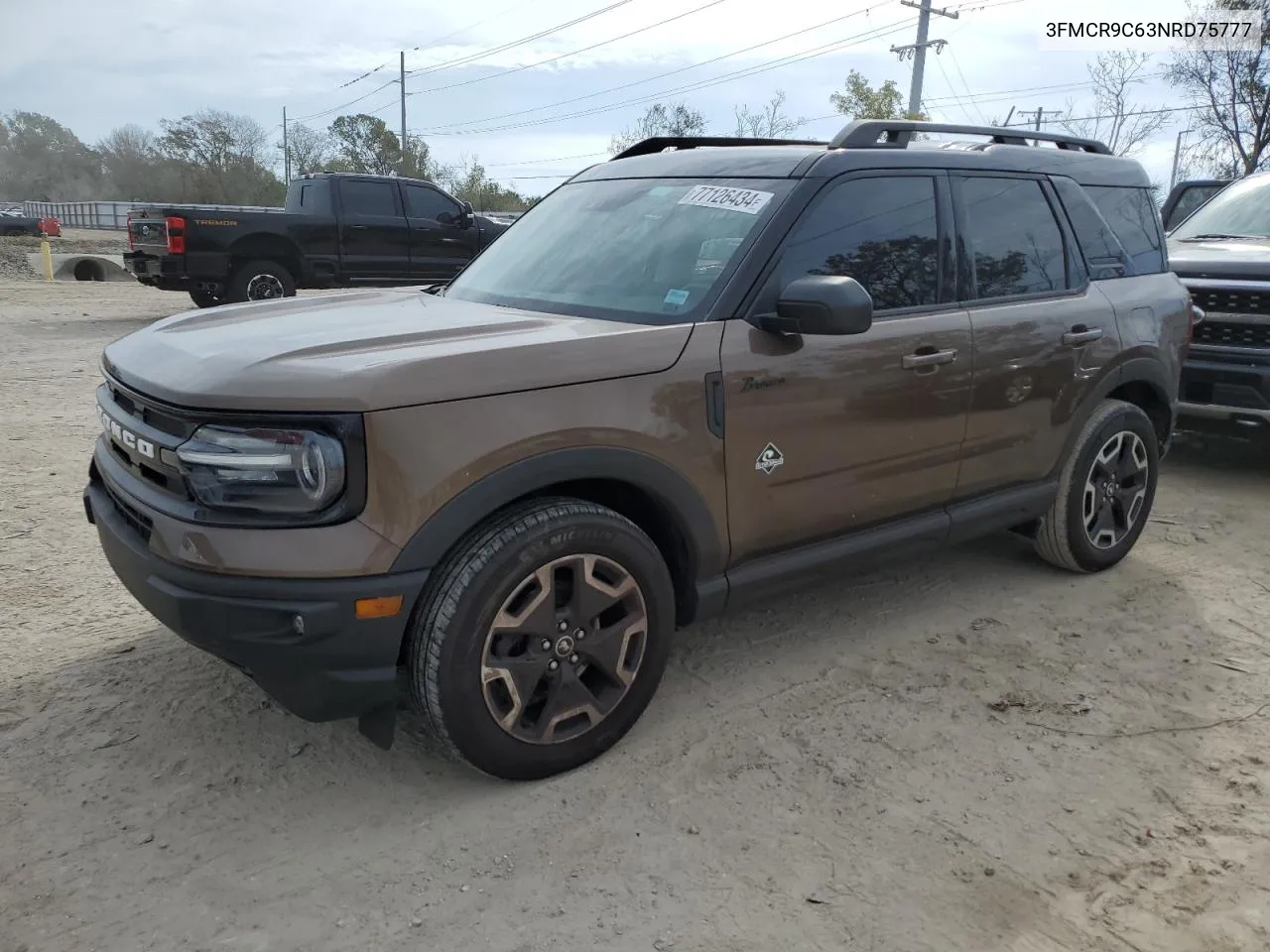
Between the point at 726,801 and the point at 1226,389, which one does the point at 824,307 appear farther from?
the point at 1226,389

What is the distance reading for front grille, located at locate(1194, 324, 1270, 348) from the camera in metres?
6.02

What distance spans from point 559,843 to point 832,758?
35.5 inches

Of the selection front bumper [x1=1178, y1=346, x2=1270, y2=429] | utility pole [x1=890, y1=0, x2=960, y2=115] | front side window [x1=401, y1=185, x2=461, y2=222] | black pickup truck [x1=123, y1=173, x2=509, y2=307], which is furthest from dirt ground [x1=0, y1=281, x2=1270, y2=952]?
utility pole [x1=890, y1=0, x2=960, y2=115]

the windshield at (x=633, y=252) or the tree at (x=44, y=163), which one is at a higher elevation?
the tree at (x=44, y=163)

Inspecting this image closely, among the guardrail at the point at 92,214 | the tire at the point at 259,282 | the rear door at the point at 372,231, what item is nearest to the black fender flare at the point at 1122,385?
the tire at the point at 259,282

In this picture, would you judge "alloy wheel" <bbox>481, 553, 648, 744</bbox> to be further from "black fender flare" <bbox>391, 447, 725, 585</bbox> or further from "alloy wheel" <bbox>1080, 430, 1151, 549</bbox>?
"alloy wheel" <bbox>1080, 430, 1151, 549</bbox>

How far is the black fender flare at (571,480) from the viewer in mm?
2529

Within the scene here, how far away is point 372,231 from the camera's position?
13547 mm

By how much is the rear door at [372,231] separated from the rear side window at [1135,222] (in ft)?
35.6

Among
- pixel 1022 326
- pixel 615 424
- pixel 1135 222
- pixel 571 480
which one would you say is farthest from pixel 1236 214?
pixel 571 480

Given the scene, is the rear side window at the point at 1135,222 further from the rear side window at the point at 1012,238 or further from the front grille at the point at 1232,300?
the front grille at the point at 1232,300

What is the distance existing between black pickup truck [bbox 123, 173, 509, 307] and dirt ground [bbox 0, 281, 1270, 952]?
29.8 feet

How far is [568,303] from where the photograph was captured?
335 centimetres

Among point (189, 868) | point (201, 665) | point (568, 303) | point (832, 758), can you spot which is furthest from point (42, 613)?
point (832, 758)
